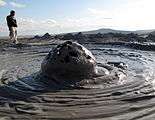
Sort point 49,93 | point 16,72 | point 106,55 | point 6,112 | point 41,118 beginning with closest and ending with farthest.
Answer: point 41,118 < point 6,112 < point 49,93 < point 16,72 < point 106,55

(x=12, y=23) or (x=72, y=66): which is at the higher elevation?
(x=12, y=23)

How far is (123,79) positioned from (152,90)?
1025mm

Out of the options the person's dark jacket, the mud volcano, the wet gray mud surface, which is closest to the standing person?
the person's dark jacket

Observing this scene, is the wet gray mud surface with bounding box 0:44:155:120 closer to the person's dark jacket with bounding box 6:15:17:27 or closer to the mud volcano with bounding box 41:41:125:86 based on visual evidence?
the mud volcano with bounding box 41:41:125:86

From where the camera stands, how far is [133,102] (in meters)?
5.95

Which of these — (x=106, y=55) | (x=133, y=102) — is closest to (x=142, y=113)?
(x=133, y=102)

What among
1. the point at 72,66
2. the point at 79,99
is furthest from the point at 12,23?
the point at 79,99

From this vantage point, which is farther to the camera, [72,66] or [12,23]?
[12,23]

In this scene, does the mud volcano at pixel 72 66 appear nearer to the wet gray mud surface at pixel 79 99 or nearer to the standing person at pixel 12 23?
the wet gray mud surface at pixel 79 99

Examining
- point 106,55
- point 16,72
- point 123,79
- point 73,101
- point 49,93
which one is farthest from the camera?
point 106,55

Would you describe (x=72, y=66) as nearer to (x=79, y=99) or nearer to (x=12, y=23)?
(x=79, y=99)

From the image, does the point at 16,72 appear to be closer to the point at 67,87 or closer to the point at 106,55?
the point at 67,87

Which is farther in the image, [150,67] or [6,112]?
[150,67]

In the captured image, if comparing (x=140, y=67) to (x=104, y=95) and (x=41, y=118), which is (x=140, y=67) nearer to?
(x=104, y=95)
